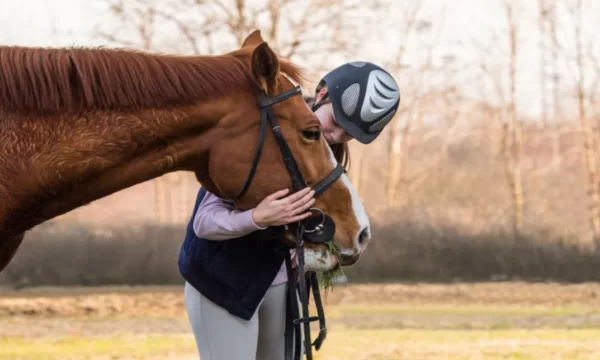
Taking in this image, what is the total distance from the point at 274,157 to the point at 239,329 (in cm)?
76

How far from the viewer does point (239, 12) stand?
17250mm

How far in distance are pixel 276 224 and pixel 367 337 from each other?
841 cm

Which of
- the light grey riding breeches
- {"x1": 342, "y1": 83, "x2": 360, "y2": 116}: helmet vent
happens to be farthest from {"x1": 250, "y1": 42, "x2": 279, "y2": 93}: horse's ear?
the light grey riding breeches

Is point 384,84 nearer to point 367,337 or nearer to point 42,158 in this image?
point 42,158

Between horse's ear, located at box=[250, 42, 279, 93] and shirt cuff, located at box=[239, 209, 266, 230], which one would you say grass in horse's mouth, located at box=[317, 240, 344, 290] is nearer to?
shirt cuff, located at box=[239, 209, 266, 230]

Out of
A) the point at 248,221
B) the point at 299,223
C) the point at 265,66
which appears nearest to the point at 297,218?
the point at 299,223

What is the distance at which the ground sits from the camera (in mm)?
9633

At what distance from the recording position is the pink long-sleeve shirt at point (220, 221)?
2949mm

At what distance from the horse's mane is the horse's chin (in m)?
0.68

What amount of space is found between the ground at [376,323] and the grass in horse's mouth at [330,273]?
5970 mm

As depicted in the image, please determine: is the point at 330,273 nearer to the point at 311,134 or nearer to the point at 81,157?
the point at 311,134

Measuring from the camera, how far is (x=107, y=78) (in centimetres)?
279

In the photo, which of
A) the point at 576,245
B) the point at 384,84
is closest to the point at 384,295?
the point at 576,245

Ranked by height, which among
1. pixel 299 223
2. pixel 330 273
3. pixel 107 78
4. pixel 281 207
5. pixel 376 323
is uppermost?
pixel 107 78
